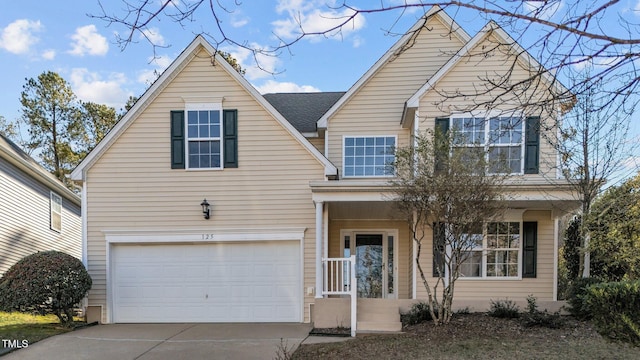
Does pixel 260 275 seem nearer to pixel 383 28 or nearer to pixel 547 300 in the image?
pixel 547 300

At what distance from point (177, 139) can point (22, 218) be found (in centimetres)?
690

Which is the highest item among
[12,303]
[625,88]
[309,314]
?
[625,88]

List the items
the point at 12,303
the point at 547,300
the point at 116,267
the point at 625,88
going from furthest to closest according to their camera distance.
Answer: the point at 116,267 → the point at 547,300 → the point at 12,303 → the point at 625,88

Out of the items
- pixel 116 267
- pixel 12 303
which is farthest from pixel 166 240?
pixel 12 303

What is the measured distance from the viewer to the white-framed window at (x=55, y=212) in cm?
1362

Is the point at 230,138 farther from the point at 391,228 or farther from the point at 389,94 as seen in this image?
the point at 391,228

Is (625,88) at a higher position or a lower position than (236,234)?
higher

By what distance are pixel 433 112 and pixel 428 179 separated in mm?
2788

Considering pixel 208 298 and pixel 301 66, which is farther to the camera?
pixel 208 298

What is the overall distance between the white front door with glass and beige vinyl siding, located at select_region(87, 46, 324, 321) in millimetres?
1938

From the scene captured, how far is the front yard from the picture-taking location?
5.28 meters

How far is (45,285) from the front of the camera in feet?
24.4

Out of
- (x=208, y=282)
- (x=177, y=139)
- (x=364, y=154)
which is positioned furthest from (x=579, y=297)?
(x=177, y=139)

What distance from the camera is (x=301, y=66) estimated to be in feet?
12.1
